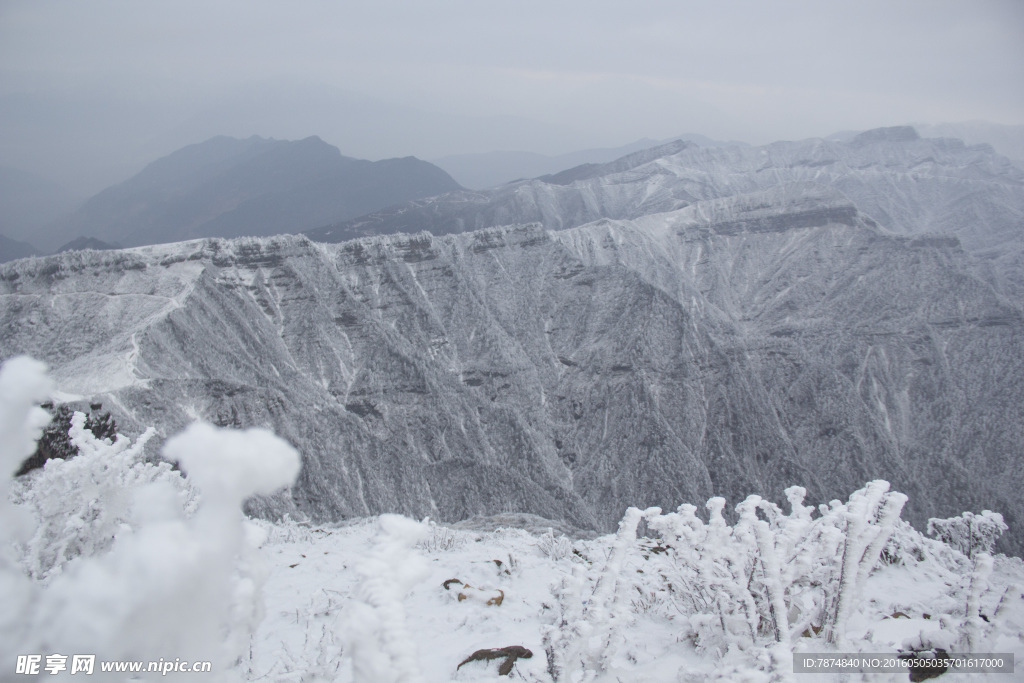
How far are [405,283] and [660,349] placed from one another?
27.7 meters

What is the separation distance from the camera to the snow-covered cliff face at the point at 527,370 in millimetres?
40656

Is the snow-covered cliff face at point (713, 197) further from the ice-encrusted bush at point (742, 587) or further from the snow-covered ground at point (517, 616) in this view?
the ice-encrusted bush at point (742, 587)

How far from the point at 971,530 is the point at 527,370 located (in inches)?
1678

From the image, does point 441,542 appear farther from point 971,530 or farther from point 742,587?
point 971,530

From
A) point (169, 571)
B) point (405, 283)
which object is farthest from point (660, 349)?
point (169, 571)

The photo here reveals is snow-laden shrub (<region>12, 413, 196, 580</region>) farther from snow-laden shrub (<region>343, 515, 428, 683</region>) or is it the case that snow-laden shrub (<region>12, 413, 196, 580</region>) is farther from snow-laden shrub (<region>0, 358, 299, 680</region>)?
snow-laden shrub (<region>343, 515, 428, 683</region>)

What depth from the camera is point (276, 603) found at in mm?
9414

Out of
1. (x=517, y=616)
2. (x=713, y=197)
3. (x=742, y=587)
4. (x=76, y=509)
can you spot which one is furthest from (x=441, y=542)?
(x=713, y=197)

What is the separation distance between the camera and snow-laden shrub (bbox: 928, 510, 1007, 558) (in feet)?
43.5

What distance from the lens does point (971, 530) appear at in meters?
14.0

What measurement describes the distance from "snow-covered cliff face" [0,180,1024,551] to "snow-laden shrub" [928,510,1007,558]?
28.5 metres

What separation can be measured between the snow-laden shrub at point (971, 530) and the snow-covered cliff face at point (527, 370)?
93.6 feet

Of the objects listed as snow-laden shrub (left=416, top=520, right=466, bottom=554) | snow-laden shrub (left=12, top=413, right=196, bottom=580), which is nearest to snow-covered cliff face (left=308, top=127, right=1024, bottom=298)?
snow-laden shrub (left=416, top=520, right=466, bottom=554)

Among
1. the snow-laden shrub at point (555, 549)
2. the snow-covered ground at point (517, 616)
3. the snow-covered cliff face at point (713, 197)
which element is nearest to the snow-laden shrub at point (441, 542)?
the snow-covered ground at point (517, 616)
